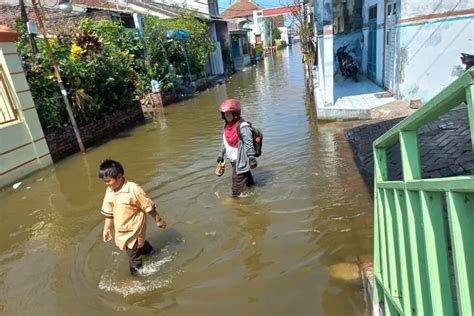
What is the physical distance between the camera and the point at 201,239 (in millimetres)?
4906

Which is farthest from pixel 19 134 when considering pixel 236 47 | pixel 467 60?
pixel 236 47

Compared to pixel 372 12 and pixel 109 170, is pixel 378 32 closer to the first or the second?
pixel 372 12

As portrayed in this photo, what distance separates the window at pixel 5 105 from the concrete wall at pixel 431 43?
885 cm

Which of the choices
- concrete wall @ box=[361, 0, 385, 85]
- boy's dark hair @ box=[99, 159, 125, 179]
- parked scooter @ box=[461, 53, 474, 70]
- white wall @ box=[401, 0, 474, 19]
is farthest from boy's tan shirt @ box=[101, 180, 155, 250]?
concrete wall @ box=[361, 0, 385, 85]

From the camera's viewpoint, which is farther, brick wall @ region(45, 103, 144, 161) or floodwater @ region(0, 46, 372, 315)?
brick wall @ region(45, 103, 144, 161)

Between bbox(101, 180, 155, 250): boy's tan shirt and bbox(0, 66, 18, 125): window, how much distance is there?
552cm

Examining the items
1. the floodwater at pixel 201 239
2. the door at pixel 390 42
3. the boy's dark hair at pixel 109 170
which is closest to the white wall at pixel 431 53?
the door at pixel 390 42

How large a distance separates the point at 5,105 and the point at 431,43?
9.36 meters

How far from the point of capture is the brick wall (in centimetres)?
932

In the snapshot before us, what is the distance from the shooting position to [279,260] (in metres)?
4.25

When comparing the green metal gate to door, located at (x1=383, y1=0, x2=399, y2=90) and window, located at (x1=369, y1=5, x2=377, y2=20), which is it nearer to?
door, located at (x1=383, y1=0, x2=399, y2=90)

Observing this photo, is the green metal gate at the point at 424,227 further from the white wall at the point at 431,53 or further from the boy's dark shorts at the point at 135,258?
the white wall at the point at 431,53

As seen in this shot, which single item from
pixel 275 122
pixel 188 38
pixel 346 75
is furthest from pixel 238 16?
pixel 275 122

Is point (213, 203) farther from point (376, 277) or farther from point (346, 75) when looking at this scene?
point (346, 75)
